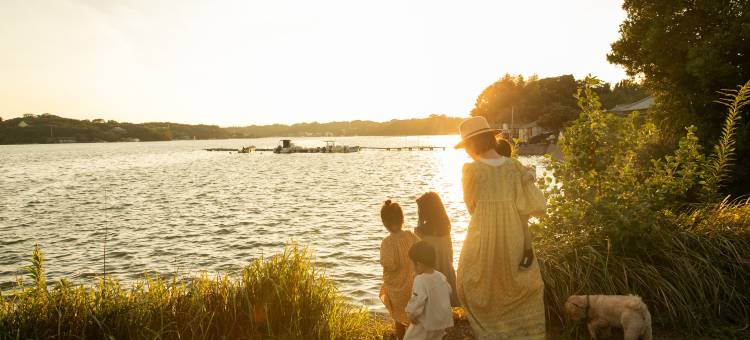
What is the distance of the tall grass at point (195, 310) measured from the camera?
4.77 m

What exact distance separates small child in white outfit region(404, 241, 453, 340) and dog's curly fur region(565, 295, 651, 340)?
5.96 ft

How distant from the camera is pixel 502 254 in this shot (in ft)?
14.3

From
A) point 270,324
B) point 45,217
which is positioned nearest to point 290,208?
point 45,217

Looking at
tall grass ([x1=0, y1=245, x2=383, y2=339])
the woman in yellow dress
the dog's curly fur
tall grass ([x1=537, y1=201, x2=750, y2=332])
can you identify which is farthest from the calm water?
tall grass ([x1=537, y1=201, x2=750, y2=332])

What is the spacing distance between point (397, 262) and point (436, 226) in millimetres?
627

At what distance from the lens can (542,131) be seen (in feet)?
265

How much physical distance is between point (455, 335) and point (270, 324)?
7.47 ft

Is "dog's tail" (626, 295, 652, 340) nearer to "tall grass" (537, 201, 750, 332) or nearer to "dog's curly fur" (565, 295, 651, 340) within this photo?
"dog's curly fur" (565, 295, 651, 340)

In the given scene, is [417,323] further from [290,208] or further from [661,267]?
[290,208]

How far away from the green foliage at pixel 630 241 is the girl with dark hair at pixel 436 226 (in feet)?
4.25

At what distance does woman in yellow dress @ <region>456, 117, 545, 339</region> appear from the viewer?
170 inches

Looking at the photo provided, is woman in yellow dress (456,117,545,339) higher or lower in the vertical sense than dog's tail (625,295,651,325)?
higher

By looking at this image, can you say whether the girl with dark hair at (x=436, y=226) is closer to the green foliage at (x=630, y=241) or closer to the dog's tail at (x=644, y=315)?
the green foliage at (x=630, y=241)

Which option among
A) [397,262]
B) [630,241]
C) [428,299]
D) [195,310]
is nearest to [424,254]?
[428,299]
